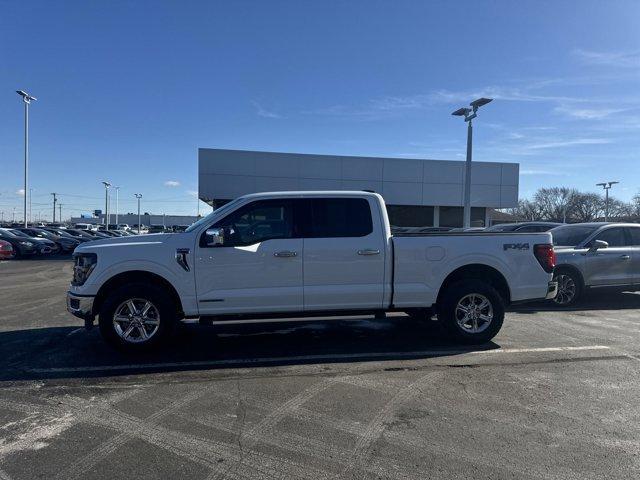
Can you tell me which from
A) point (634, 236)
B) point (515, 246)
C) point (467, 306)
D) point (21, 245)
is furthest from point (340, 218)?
point (21, 245)

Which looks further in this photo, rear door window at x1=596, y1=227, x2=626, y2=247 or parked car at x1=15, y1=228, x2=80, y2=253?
parked car at x1=15, y1=228, x2=80, y2=253

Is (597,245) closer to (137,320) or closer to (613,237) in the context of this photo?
(613,237)

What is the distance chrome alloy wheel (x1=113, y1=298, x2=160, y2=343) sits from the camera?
605 centimetres

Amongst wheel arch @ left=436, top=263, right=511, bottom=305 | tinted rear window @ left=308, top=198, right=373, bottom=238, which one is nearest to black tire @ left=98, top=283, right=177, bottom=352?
tinted rear window @ left=308, top=198, right=373, bottom=238

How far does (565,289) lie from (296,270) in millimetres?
6641

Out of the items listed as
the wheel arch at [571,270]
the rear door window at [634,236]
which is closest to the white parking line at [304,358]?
the wheel arch at [571,270]

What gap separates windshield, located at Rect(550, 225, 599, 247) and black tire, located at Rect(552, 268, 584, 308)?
95 cm

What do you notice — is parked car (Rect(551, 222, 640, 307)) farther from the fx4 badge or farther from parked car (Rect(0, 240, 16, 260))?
parked car (Rect(0, 240, 16, 260))

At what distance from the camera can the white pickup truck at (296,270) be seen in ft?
19.9

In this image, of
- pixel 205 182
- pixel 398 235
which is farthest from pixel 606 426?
pixel 205 182

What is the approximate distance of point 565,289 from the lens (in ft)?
32.9

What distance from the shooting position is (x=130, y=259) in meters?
6.01

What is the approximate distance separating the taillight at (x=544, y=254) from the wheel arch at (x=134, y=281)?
5.00 metres

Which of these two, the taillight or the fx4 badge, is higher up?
the fx4 badge
